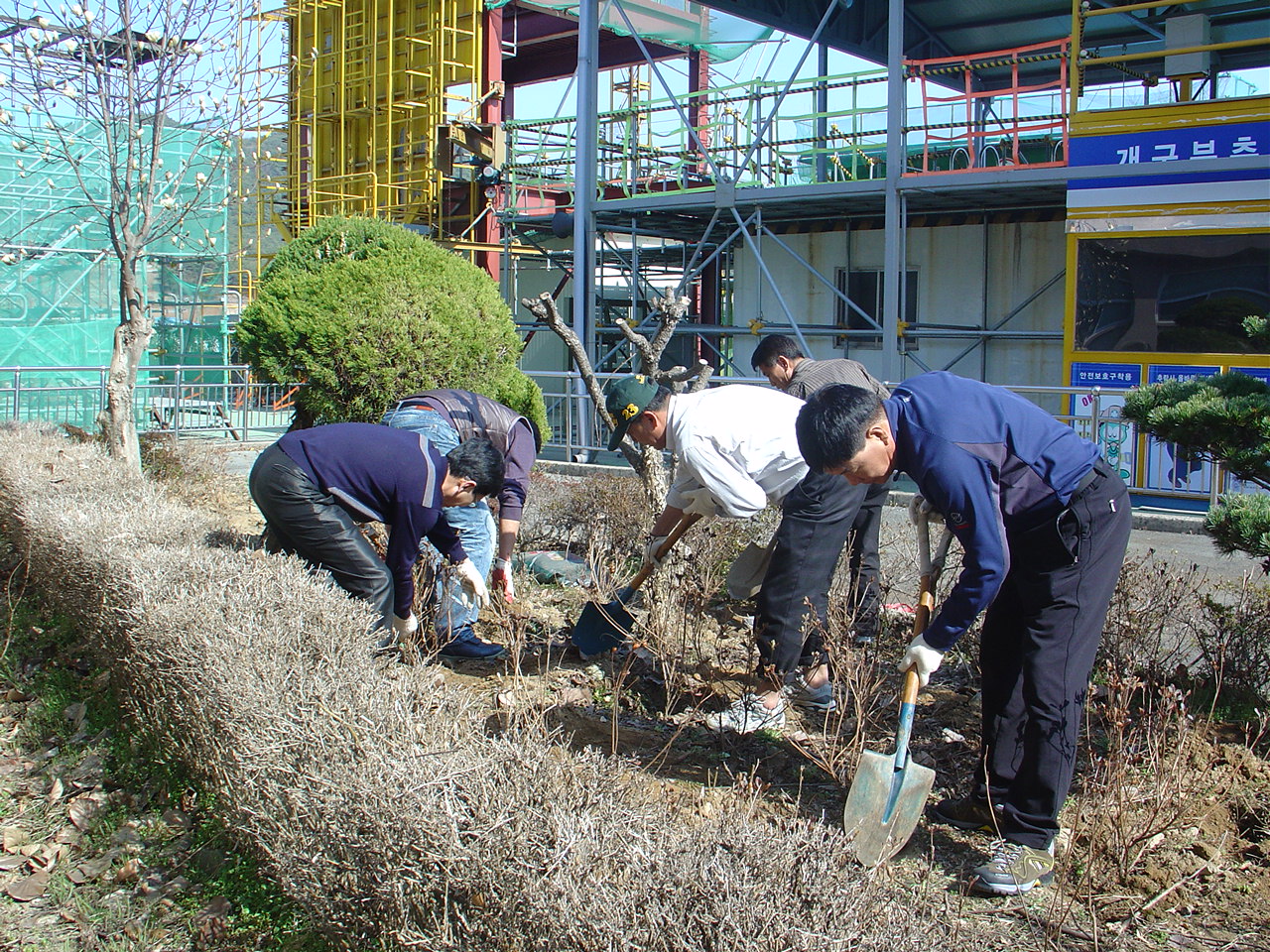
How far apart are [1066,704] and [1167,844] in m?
0.53

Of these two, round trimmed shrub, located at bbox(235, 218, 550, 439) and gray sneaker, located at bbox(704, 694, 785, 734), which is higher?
round trimmed shrub, located at bbox(235, 218, 550, 439)

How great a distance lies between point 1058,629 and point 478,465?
2.23 m

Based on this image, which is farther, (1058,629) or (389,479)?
(389,479)

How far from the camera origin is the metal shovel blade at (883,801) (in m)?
3.00

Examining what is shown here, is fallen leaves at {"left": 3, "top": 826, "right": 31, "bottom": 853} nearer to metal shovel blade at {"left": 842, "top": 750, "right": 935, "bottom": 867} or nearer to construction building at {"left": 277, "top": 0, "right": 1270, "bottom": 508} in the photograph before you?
metal shovel blade at {"left": 842, "top": 750, "right": 935, "bottom": 867}

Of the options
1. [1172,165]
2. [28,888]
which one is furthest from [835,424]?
[1172,165]

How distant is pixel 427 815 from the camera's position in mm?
2322

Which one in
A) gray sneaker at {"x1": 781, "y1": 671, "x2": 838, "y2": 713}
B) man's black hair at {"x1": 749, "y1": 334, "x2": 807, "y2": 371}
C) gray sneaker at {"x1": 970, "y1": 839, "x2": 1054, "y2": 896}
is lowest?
gray sneaker at {"x1": 970, "y1": 839, "x2": 1054, "y2": 896}

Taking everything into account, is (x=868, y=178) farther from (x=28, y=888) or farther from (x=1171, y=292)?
(x=28, y=888)

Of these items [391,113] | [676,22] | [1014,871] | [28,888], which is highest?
[676,22]

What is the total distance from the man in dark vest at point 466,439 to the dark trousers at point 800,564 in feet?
4.53

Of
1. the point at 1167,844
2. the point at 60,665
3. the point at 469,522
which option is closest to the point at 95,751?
the point at 60,665

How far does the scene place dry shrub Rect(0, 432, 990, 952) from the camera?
1990mm

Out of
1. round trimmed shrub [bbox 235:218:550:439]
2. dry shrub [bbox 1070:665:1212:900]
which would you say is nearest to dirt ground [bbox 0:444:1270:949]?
dry shrub [bbox 1070:665:1212:900]
